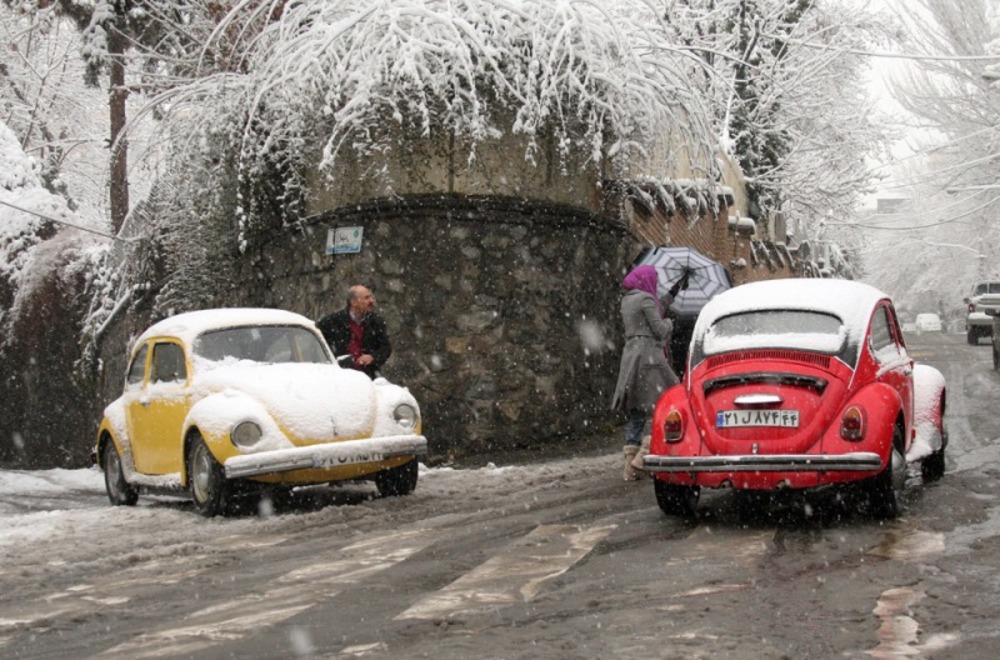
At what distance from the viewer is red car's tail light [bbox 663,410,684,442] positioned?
879 cm

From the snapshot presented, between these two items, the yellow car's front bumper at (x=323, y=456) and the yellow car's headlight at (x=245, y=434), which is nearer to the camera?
the yellow car's front bumper at (x=323, y=456)

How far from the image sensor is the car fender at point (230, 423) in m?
10.0

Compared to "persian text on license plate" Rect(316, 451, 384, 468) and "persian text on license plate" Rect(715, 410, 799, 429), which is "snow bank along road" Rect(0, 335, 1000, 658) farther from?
"persian text on license plate" Rect(715, 410, 799, 429)

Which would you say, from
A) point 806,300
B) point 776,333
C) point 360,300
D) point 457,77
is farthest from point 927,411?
point 457,77

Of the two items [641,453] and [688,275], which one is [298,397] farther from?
[688,275]

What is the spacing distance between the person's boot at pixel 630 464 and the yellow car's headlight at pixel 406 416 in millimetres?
1794

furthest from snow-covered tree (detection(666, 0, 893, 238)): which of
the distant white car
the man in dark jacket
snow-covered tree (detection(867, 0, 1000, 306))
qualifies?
the distant white car

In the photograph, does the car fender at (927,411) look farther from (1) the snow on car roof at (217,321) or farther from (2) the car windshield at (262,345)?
(1) the snow on car roof at (217,321)

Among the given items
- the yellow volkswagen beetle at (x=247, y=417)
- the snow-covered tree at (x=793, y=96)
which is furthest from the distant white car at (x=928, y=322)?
the yellow volkswagen beetle at (x=247, y=417)

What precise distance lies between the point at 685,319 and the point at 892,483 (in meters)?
7.89

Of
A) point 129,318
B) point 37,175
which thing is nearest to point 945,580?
point 129,318

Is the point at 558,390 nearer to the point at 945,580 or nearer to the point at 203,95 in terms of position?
the point at 203,95

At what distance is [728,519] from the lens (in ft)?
29.2

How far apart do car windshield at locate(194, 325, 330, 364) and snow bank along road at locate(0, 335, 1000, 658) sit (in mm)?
1402
